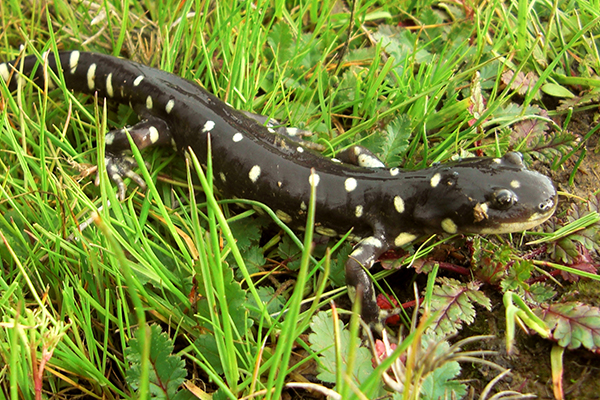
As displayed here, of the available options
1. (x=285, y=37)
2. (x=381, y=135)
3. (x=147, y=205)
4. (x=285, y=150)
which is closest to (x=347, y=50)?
(x=285, y=37)

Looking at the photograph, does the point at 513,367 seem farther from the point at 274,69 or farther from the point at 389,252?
the point at 274,69

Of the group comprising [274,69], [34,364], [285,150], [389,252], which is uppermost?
[274,69]

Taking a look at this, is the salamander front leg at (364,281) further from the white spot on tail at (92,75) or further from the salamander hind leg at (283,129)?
the white spot on tail at (92,75)

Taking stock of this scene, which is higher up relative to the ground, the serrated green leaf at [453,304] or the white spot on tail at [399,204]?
the white spot on tail at [399,204]

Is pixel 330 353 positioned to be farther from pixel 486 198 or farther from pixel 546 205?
pixel 546 205

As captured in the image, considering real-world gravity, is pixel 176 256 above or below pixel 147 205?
below

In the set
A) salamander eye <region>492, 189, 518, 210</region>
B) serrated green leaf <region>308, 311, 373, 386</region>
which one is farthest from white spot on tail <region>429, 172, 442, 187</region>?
serrated green leaf <region>308, 311, 373, 386</region>

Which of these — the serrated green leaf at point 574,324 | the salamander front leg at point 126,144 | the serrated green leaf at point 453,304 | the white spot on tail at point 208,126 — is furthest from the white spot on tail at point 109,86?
the serrated green leaf at point 574,324
